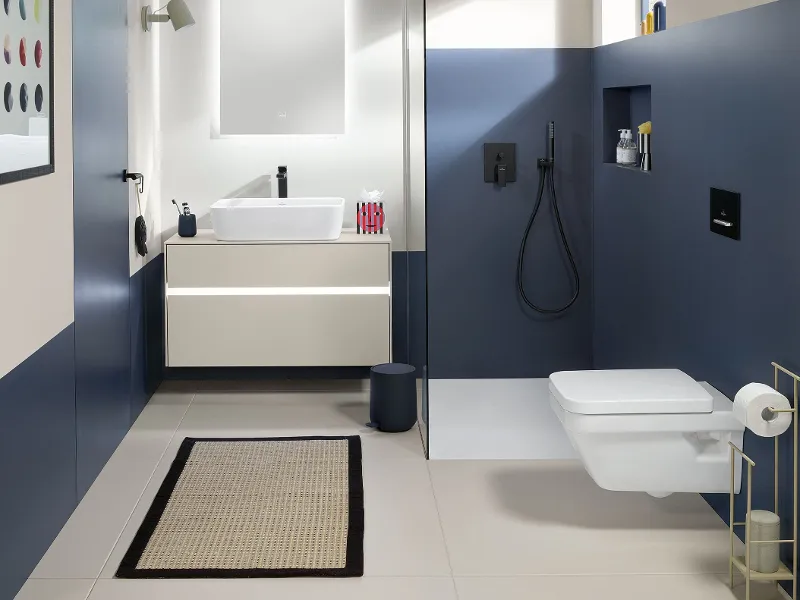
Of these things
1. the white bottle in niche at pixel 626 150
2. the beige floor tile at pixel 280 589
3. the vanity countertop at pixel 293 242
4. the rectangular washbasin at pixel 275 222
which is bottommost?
the beige floor tile at pixel 280 589

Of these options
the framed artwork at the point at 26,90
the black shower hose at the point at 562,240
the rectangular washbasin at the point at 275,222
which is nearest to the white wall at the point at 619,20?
the black shower hose at the point at 562,240

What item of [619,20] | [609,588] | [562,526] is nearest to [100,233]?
[562,526]

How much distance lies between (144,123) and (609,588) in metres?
3.01

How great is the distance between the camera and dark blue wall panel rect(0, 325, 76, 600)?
2.73 m

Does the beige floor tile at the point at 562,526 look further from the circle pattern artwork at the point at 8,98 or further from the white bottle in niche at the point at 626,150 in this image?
the circle pattern artwork at the point at 8,98

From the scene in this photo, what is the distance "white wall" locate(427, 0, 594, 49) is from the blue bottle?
0.78 meters

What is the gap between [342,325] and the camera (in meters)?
4.86

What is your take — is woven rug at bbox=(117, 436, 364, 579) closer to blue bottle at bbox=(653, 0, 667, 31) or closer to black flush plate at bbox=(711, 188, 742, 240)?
black flush plate at bbox=(711, 188, 742, 240)

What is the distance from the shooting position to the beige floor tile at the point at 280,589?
9.39 ft

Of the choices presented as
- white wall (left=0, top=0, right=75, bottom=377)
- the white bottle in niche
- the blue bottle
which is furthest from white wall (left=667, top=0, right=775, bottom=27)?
white wall (left=0, top=0, right=75, bottom=377)

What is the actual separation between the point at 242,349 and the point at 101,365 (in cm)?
110

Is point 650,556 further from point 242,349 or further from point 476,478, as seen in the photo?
point 242,349

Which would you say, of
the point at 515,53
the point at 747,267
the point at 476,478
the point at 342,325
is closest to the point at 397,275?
the point at 342,325

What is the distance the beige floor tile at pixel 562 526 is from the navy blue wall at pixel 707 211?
7.7 inches
